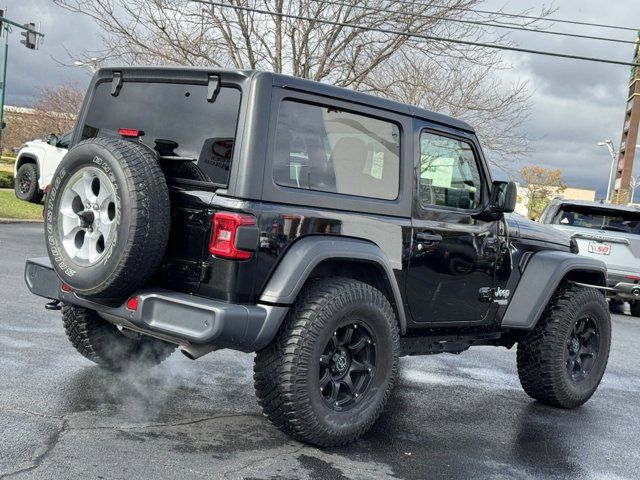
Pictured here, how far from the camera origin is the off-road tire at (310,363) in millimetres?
3877

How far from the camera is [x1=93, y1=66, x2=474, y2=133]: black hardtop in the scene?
13.0 ft

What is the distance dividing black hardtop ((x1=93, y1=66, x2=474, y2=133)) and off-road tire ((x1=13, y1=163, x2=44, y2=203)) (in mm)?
14140

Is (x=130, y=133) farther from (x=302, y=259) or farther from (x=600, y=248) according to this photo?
(x=600, y=248)

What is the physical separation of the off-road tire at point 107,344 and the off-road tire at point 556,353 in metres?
2.60

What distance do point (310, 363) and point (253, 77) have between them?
4.91 feet

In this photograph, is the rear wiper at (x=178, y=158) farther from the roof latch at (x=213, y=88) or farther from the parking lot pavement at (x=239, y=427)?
the parking lot pavement at (x=239, y=427)

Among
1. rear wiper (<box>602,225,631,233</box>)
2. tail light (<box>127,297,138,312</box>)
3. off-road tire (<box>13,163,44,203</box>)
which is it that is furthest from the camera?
off-road tire (<box>13,163,44,203</box>)

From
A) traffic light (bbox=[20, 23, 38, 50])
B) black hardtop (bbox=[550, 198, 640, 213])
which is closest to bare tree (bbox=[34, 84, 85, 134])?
traffic light (bbox=[20, 23, 38, 50])

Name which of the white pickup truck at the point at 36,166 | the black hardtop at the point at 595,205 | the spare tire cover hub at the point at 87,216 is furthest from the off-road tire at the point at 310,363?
the white pickup truck at the point at 36,166

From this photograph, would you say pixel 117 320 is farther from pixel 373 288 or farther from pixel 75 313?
pixel 373 288

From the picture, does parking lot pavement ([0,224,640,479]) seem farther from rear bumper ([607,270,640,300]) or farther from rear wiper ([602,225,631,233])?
rear wiper ([602,225,631,233])

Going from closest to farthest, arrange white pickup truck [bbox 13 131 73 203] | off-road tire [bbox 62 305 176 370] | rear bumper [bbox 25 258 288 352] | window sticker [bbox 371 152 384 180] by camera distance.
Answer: rear bumper [bbox 25 258 288 352]
window sticker [bbox 371 152 384 180]
off-road tire [bbox 62 305 176 370]
white pickup truck [bbox 13 131 73 203]

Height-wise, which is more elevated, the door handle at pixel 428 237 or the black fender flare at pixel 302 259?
the door handle at pixel 428 237

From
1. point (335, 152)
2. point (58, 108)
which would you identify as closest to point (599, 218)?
point (335, 152)
